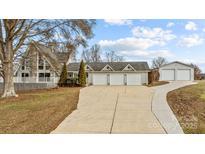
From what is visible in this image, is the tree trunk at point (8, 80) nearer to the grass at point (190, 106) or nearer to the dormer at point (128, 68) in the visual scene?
the dormer at point (128, 68)

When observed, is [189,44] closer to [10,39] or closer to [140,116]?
[140,116]

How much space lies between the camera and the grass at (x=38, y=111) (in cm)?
598

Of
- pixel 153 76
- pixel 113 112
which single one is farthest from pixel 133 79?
pixel 113 112

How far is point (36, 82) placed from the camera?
405 inches

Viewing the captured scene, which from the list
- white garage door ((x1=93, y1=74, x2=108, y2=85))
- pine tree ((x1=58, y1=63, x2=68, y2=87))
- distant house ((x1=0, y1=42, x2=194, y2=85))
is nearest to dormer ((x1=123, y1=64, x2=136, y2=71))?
distant house ((x1=0, y1=42, x2=194, y2=85))

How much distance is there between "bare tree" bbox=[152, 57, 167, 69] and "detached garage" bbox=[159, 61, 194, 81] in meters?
0.12

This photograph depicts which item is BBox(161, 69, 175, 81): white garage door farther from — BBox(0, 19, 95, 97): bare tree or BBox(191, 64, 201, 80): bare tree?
BBox(0, 19, 95, 97): bare tree

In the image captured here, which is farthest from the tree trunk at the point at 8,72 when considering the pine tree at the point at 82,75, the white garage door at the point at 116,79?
the white garage door at the point at 116,79

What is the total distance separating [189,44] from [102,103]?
299 cm

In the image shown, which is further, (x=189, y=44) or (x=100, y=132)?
(x=189, y=44)

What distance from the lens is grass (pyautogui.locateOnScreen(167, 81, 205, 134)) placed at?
6.25 metres
